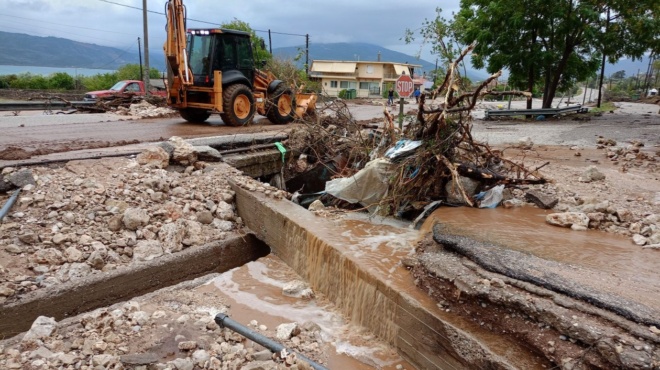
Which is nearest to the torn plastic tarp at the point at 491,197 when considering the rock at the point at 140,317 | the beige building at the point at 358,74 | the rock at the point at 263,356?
the rock at the point at 263,356

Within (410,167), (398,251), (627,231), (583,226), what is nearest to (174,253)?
(398,251)

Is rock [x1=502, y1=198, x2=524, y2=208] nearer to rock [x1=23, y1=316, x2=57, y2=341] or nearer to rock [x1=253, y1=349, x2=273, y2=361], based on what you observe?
rock [x1=253, y1=349, x2=273, y2=361]

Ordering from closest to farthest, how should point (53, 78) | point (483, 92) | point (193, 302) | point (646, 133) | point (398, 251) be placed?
1. point (193, 302)
2. point (398, 251)
3. point (483, 92)
4. point (646, 133)
5. point (53, 78)

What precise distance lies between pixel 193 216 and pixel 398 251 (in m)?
2.97

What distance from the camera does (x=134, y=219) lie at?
18.2ft

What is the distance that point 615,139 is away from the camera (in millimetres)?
11312

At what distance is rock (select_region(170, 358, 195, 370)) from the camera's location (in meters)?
3.36

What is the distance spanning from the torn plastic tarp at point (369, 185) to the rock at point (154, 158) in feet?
9.06

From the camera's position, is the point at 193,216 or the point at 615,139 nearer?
the point at 193,216

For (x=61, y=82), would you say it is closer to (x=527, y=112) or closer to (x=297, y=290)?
(x=527, y=112)

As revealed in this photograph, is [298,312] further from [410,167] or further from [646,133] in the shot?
[646,133]

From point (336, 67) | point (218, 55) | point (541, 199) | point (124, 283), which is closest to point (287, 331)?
point (124, 283)

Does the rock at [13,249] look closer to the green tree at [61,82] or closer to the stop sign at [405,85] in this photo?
the stop sign at [405,85]

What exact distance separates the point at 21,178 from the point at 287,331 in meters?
4.26
